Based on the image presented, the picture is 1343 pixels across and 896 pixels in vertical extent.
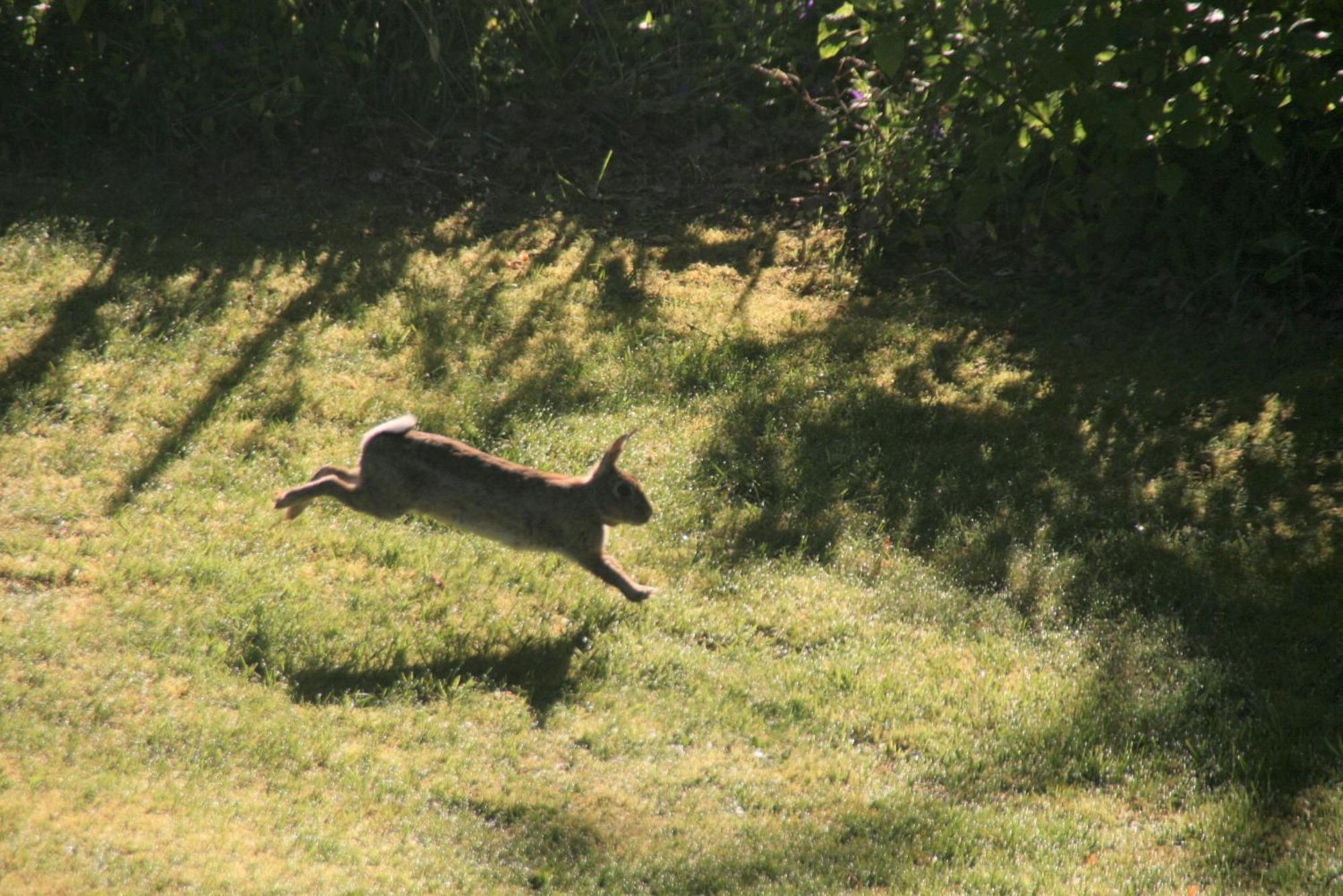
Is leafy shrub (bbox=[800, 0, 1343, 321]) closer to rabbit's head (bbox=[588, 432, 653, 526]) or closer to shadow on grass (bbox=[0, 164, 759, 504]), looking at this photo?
shadow on grass (bbox=[0, 164, 759, 504])

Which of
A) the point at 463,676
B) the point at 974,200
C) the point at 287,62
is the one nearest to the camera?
the point at 463,676

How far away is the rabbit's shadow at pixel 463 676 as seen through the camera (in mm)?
5574

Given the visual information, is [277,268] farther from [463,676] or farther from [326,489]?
[463,676]

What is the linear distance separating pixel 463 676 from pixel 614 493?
110 cm

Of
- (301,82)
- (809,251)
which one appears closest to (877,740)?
(809,251)

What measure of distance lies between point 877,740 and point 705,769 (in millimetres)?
792

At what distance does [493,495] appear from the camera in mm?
6043

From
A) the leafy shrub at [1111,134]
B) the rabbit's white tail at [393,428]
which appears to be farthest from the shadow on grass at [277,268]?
the leafy shrub at [1111,134]

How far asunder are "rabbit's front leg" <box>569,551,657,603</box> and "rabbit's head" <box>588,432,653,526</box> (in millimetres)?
188

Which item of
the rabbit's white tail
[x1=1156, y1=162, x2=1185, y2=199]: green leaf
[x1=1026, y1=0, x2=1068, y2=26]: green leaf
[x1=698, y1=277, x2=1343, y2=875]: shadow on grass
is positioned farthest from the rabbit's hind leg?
[x1=1156, y1=162, x2=1185, y2=199]: green leaf

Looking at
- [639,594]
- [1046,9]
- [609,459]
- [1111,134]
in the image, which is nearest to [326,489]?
[609,459]

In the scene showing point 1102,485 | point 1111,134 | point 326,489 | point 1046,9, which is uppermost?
point 1046,9

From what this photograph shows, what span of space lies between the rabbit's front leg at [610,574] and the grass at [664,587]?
14cm

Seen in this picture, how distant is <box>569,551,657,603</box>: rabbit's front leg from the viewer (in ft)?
Answer: 20.2
